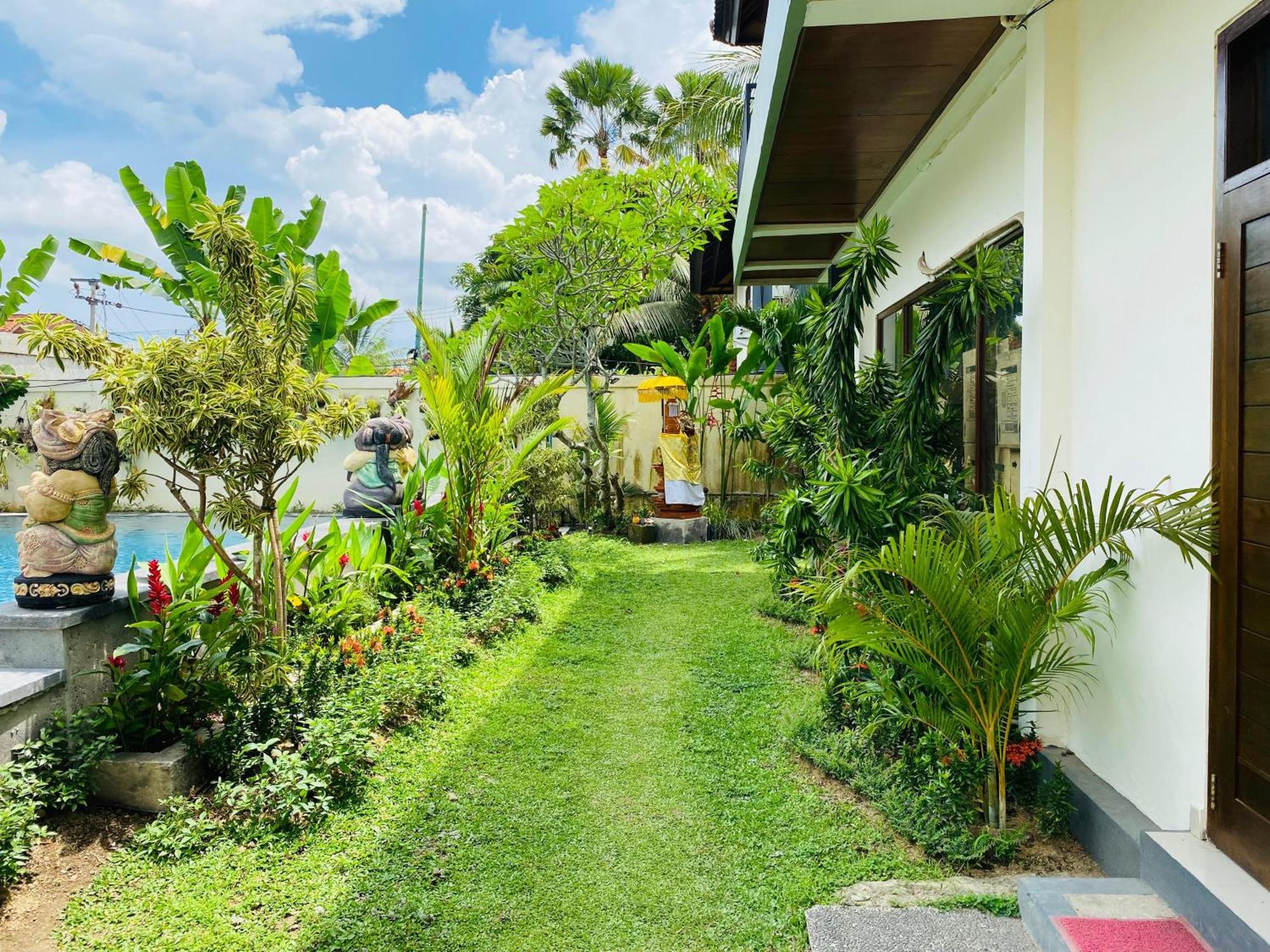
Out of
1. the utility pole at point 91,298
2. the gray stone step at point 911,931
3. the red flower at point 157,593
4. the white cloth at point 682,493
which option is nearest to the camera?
the gray stone step at point 911,931

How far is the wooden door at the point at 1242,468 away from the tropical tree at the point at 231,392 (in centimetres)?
358

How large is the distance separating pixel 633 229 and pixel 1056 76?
255 inches

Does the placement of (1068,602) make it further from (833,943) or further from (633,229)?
(633,229)

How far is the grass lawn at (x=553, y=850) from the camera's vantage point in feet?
8.16

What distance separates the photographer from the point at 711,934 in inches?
96.0

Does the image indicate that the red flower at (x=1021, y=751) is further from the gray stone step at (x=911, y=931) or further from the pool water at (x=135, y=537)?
the pool water at (x=135, y=537)

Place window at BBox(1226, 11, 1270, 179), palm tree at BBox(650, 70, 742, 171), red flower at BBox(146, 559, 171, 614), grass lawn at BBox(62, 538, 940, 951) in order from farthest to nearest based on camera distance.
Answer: palm tree at BBox(650, 70, 742, 171) → red flower at BBox(146, 559, 171, 614) → grass lawn at BBox(62, 538, 940, 951) → window at BBox(1226, 11, 1270, 179)

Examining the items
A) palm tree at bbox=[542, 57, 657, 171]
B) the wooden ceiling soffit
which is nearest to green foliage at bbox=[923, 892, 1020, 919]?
the wooden ceiling soffit

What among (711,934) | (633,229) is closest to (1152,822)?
(711,934)

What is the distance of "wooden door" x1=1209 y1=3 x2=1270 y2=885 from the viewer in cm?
196

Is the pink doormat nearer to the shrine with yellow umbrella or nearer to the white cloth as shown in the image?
the shrine with yellow umbrella

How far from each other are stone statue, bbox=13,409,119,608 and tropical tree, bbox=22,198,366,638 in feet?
0.46

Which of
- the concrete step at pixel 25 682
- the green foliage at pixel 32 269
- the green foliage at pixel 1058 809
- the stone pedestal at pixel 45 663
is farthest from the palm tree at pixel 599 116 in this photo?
the green foliage at pixel 1058 809

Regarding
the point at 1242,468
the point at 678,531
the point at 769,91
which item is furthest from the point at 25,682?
the point at 678,531
